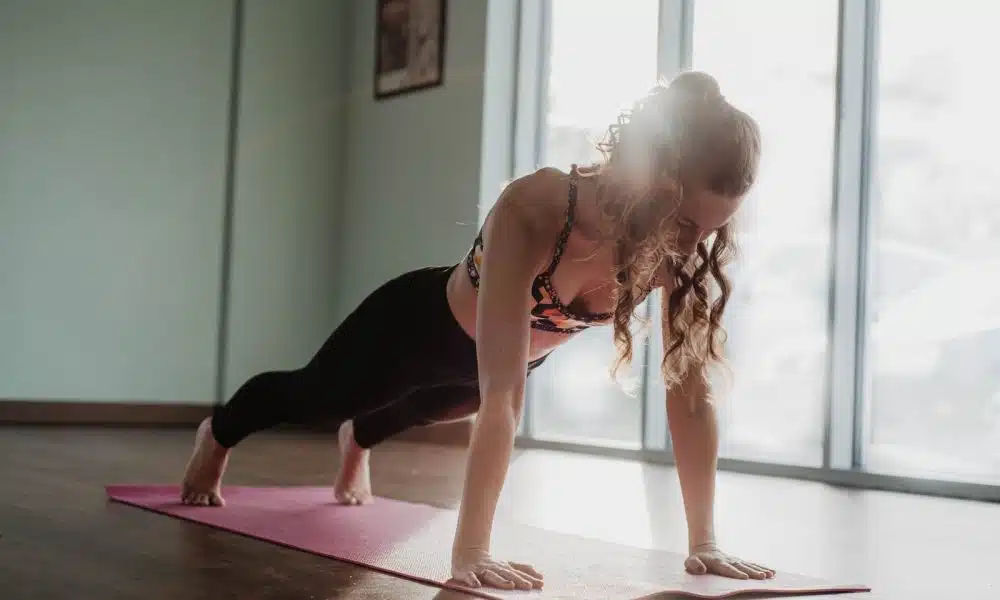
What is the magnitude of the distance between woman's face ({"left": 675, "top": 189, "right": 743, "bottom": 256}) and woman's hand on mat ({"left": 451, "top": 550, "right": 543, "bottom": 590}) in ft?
1.57

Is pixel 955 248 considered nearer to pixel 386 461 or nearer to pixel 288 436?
→ pixel 386 461

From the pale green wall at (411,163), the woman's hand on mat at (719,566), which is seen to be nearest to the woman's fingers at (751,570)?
the woman's hand on mat at (719,566)

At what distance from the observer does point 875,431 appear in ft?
12.2

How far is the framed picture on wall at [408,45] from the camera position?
5.20 metres

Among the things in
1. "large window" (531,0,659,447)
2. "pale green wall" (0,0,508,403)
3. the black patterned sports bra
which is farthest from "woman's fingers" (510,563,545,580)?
"pale green wall" (0,0,508,403)

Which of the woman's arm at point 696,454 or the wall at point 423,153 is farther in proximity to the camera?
the wall at point 423,153

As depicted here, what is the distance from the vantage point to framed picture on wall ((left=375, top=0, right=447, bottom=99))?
5195 millimetres

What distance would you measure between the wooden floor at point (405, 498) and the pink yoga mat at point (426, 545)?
56 mm

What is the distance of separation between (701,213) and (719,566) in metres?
0.52

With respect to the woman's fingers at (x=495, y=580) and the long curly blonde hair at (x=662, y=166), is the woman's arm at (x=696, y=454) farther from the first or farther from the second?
the woman's fingers at (x=495, y=580)

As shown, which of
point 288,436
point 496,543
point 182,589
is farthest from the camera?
point 288,436

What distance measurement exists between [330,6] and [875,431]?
3.53m

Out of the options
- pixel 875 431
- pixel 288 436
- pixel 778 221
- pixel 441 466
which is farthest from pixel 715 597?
pixel 288 436

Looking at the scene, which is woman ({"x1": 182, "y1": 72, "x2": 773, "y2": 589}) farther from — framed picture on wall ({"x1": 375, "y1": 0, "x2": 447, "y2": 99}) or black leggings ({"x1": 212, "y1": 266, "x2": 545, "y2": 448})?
framed picture on wall ({"x1": 375, "y1": 0, "x2": 447, "y2": 99})
